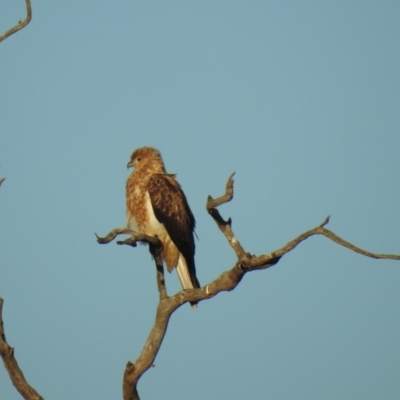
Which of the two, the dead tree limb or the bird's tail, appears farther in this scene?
the bird's tail

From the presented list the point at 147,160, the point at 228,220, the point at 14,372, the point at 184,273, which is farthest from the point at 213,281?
the point at 147,160

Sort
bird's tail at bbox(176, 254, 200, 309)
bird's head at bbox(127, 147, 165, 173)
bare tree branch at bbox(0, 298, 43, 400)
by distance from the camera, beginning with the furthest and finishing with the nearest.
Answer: bird's head at bbox(127, 147, 165, 173)
bird's tail at bbox(176, 254, 200, 309)
bare tree branch at bbox(0, 298, 43, 400)

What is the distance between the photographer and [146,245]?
10234 millimetres

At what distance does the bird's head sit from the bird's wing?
0.46 metres

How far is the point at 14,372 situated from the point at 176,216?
327 centimetres

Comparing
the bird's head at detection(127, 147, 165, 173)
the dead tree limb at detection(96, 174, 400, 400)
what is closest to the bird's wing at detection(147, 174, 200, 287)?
the bird's head at detection(127, 147, 165, 173)

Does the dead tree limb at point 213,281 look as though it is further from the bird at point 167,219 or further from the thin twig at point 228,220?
the bird at point 167,219

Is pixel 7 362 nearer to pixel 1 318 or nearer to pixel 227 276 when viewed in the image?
pixel 1 318

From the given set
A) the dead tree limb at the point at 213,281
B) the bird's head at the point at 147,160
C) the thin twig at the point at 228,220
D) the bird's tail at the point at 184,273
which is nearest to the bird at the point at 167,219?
the bird's tail at the point at 184,273

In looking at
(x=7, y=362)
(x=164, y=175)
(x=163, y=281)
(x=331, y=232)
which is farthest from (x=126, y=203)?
(x=331, y=232)

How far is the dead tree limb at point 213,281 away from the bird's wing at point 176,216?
1897mm

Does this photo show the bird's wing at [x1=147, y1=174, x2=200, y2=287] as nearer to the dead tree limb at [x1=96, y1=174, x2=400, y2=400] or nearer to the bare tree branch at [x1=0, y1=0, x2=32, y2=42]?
the dead tree limb at [x1=96, y1=174, x2=400, y2=400]

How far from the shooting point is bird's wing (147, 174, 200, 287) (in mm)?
10297

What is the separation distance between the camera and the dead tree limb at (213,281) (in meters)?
7.10
